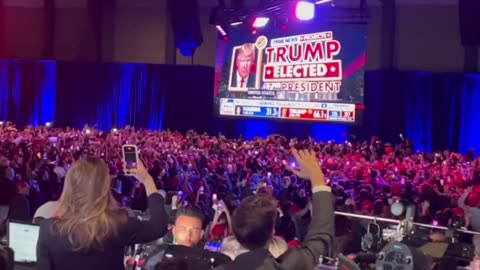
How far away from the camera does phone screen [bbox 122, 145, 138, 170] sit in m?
3.63

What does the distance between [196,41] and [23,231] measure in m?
18.3

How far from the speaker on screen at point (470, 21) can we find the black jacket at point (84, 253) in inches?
458

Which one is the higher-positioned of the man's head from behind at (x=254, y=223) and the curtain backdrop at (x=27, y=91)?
the curtain backdrop at (x=27, y=91)

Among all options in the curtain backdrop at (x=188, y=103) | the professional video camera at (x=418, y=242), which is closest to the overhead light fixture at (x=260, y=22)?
the curtain backdrop at (x=188, y=103)

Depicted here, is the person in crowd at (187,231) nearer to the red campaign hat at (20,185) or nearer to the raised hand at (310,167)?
the raised hand at (310,167)

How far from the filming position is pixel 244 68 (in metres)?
21.2

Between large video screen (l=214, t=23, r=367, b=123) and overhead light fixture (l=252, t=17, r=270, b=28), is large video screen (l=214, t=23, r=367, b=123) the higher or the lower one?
the lower one

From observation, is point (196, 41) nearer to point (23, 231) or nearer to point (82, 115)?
point (82, 115)

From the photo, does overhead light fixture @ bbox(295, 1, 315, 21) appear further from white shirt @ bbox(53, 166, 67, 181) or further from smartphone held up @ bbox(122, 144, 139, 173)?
smartphone held up @ bbox(122, 144, 139, 173)

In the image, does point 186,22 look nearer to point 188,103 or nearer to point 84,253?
point 188,103

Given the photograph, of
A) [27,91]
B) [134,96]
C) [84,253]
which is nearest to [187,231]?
[84,253]

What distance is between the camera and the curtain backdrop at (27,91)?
29.1m

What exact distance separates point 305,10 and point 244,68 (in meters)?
5.50

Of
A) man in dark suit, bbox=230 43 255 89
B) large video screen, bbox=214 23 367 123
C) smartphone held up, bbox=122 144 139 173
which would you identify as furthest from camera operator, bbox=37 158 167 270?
man in dark suit, bbox=230 43 255 89
